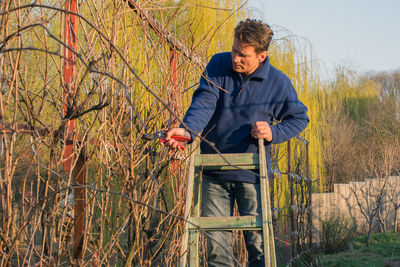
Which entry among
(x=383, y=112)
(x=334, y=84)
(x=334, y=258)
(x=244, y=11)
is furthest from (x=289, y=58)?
(x=334, y=84)

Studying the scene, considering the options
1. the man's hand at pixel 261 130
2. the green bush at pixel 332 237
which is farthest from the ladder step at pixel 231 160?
the green bush at pixel 332 237

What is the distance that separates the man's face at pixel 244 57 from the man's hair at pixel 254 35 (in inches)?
1.1

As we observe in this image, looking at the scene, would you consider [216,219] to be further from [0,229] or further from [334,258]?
[334,258]

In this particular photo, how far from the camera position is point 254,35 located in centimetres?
275

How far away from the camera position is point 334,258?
9.48 m

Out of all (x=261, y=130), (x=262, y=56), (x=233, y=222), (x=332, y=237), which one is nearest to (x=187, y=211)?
(x=233, y=222)

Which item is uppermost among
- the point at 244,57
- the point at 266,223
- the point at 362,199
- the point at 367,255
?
the point at 244,57

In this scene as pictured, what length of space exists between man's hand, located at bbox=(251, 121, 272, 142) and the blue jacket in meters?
0.10

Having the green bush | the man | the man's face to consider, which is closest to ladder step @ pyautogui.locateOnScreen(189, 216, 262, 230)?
the man

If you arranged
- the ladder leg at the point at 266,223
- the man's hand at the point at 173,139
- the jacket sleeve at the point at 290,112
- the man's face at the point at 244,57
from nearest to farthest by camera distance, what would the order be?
1. the man's hand at the point at 173,139
2. the ladder leg at the point at 266,223
3. the man's face at the point at 244,57
4. the jacket sleeve at the point at 290,112

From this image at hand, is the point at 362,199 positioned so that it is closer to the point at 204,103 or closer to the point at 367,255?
the point at 367,255

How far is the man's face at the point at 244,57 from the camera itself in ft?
9.15

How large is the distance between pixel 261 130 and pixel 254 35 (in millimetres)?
565

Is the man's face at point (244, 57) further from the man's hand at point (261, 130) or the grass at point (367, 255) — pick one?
the grass at point (367, 255)
